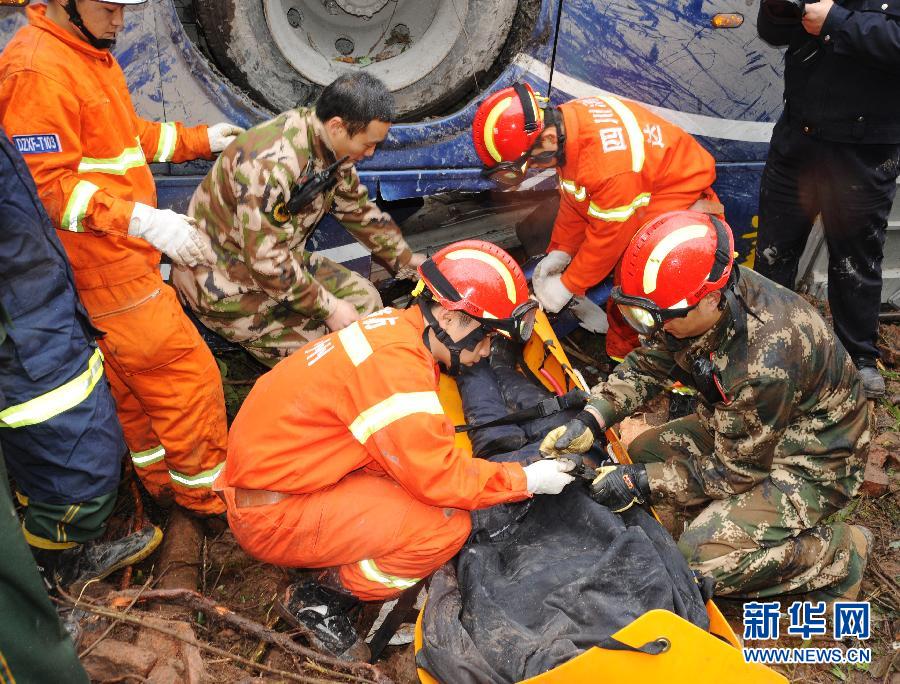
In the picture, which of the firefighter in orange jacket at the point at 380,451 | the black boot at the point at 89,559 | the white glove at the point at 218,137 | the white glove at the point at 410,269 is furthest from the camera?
the white glove at the point at 410,269

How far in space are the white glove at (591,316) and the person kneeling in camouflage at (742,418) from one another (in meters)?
1.13

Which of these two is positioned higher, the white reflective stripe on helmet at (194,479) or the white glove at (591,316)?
the white reflective stripe on helmet at (194,479)

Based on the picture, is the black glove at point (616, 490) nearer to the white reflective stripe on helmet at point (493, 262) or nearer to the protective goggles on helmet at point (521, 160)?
the white reflective stripe on helmet at point (493, 262)

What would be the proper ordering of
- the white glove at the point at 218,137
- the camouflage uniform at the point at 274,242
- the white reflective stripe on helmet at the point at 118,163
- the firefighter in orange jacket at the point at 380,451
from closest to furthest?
the firefighter in orange jacket at the point at 380,451
the white reflective stripe on helmet at the point at 118,163
the camouflage uniform at the point at 274,242
the white glove at the point at 218,137

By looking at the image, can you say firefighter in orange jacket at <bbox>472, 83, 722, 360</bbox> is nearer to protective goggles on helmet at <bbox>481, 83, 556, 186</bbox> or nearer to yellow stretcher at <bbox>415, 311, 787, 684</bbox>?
protective goggles on helmet at <bbox>481, 83, 556, 186</bbox>

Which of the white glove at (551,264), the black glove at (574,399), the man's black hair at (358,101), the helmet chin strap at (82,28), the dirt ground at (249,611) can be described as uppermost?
the helmet chin strap at (82,28)

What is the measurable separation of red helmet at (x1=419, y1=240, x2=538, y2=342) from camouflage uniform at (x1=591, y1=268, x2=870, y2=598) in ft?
2.17

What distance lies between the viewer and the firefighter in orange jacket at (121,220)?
8.36 feet

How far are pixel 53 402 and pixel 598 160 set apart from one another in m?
2.42

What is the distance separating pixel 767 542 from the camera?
289cm

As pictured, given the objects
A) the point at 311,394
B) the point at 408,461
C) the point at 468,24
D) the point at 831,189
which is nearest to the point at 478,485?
the point at 408,461

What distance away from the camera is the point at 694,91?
374 centimetres

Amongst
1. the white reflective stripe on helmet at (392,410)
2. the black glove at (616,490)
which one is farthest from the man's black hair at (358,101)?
the black glove at (616,490)

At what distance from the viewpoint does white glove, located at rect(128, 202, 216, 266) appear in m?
2.67
